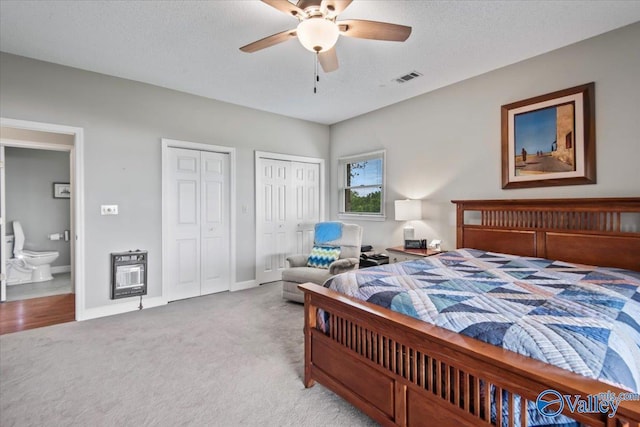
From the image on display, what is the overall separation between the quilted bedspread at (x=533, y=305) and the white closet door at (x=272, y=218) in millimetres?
2903

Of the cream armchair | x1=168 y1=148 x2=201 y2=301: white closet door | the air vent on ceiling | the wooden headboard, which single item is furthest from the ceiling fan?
x1=168 y1=148 x2=201 y2=301: white closet door

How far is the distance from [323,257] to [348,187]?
181cm

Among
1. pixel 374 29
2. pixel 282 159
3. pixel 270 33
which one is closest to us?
pixel 374 29

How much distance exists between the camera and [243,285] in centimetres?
467

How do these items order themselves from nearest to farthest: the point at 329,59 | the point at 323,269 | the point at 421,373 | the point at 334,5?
the point at 421,373, the point at 334,5, the point at 329,59, the point at 323,269

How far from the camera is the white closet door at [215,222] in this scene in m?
4.39

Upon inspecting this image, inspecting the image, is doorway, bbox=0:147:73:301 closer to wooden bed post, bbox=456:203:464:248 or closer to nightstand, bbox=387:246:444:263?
nightstand, bbox=387:246:444:263

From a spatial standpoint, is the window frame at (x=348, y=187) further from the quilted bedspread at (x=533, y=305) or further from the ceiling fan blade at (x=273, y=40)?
the ceiling fan blade at (x=273, y=40)

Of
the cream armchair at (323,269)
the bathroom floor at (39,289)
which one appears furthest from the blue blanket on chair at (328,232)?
the bathroom floor at (39,289)

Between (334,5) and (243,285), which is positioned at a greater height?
(334,5)

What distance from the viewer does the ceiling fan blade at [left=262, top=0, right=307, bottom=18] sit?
6.10 feet

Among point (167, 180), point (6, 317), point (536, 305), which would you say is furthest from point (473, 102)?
point (6, 317)

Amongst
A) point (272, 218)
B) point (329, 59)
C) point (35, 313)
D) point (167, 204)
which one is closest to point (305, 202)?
point (272, 218)

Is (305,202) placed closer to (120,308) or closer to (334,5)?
(120,308)
